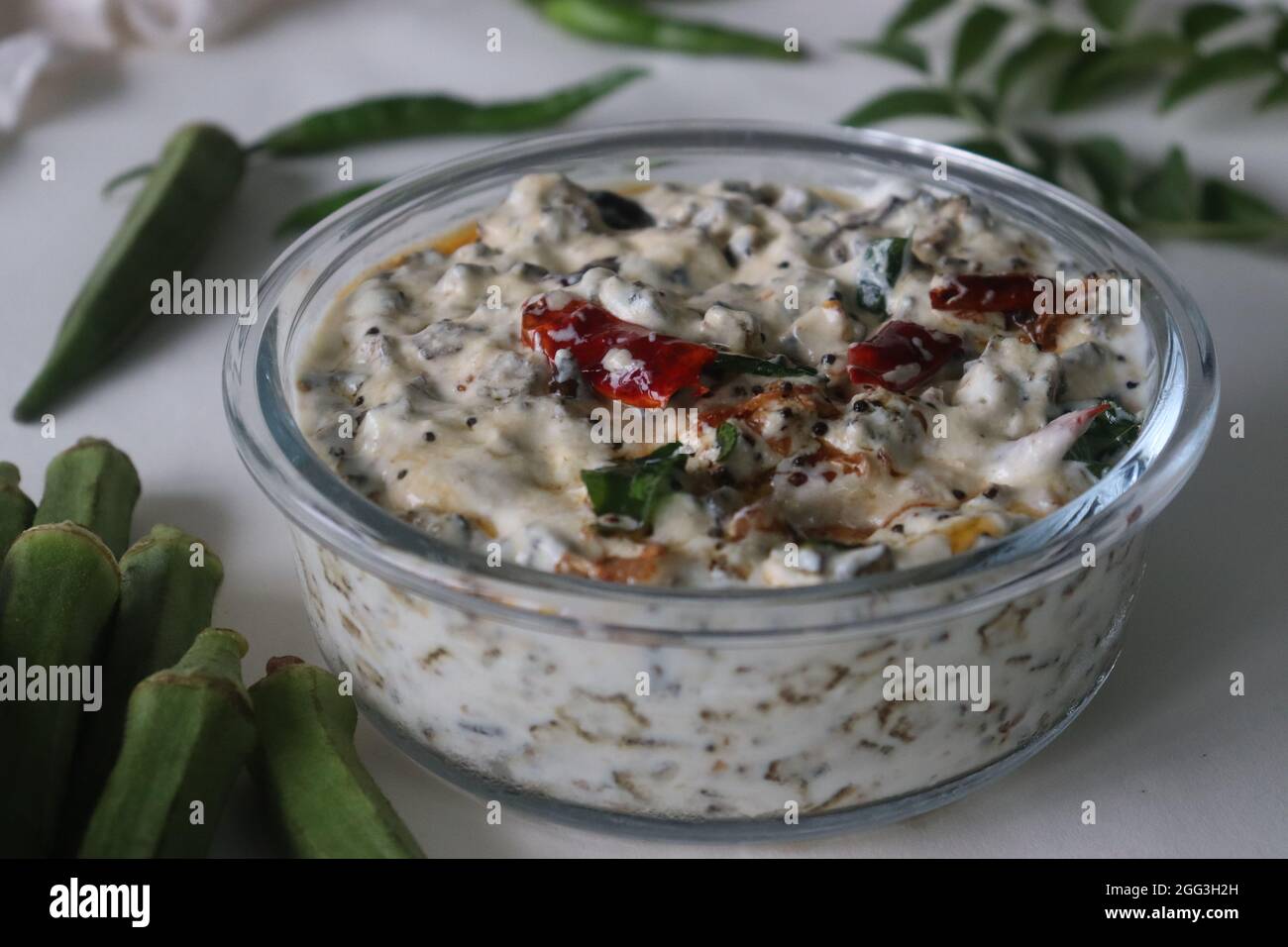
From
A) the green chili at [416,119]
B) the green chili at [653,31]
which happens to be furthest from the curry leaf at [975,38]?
the green chili at [416,119]

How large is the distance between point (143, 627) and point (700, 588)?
1154 millimetres

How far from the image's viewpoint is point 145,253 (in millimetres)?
4309

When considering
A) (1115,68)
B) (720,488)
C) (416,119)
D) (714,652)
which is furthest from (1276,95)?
(714,652)

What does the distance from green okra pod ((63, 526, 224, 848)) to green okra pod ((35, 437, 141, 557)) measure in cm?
19

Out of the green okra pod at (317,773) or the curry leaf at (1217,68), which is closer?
the green okra pod at (317,773)

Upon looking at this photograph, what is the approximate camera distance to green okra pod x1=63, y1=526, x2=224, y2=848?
9.06ft

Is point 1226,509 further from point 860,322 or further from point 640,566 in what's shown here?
point 640,566

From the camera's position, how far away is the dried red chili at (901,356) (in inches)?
116

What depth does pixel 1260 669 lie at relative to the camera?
10.4 feet

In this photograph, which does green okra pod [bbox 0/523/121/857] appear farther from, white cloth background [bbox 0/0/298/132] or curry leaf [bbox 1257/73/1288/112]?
curry leaf [bbox 1257/73/1288/112]

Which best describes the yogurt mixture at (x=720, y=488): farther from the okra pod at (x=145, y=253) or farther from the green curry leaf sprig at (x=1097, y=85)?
the green curry leaf sprig at (x=1097, y=85)

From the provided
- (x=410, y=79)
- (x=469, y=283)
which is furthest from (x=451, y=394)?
(x=410, y=79)

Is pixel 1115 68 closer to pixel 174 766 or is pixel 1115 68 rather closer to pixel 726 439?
pixel 726 439

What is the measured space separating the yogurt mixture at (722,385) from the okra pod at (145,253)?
42.5 inches
